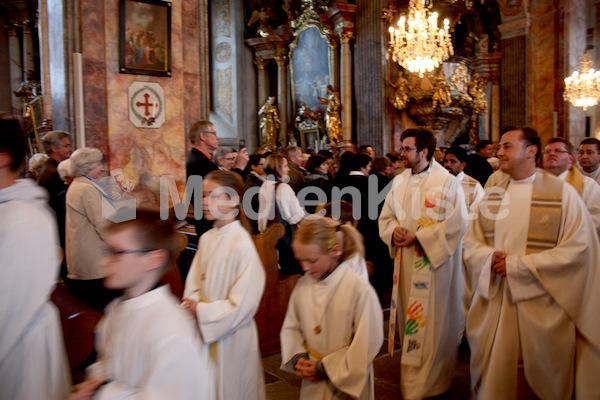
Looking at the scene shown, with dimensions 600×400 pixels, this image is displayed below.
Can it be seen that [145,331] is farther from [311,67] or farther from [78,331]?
[311,67]

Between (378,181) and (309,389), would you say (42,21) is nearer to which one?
(378,181)

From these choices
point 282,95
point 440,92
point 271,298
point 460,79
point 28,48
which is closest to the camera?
point 271,298

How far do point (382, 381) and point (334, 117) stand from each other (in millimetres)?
10030

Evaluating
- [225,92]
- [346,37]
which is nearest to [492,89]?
[346,37]

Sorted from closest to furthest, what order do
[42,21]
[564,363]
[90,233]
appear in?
[564,363]
[90,233]
[42,21]

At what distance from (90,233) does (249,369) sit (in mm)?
2120

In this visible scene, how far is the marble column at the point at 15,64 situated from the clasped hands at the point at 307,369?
17838 millimetres

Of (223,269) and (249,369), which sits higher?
(223,269)

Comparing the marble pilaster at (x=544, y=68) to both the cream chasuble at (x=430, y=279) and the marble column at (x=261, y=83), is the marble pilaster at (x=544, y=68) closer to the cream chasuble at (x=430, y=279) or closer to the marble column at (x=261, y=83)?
the marble column at (x=261, y=83)

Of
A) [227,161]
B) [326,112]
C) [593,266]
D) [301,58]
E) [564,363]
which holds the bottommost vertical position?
[564,363]

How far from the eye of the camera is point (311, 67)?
593 inches

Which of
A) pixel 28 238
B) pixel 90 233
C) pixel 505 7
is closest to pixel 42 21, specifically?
pixel 90 233

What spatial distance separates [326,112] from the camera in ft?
45.4

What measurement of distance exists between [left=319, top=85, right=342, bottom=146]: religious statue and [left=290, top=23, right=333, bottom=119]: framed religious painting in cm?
48
